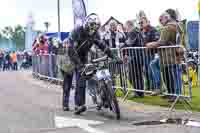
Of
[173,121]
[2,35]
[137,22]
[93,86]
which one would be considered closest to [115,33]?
[137,22]

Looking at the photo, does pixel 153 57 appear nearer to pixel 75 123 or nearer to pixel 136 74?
pixel 136 74

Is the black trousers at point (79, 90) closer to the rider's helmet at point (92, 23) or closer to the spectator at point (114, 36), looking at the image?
the rider's helmet at point (92, 23)

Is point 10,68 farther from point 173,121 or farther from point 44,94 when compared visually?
point 173,121

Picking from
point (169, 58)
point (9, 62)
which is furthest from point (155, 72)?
point (9, 62)

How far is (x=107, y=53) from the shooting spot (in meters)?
9.12

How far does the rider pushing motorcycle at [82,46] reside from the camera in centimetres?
927

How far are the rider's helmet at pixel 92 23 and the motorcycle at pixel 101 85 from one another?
0.67 metres

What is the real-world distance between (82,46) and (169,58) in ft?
6.29

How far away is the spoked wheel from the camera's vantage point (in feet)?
28.3

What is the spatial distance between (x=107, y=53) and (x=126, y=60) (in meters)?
2.55

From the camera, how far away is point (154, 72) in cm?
1054

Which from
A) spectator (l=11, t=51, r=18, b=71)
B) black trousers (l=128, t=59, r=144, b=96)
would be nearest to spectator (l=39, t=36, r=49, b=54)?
black trousers (l=128, t=59, r=144, b=96)

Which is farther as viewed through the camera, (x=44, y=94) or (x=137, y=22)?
(x=44, y=94)

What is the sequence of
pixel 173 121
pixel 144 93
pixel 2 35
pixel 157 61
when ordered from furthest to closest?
pixel 2 35, pixel 144 93, pixel 157 61, pixel 173 121
